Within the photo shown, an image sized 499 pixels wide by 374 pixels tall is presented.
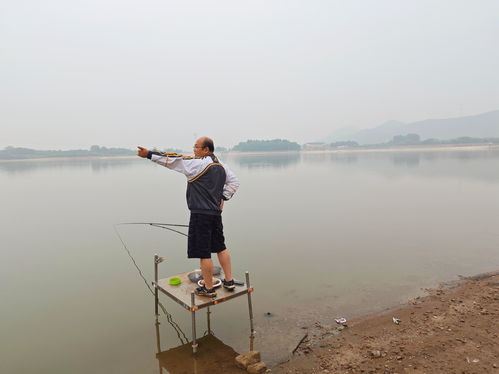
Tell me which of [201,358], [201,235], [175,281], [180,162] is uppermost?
[180,162]

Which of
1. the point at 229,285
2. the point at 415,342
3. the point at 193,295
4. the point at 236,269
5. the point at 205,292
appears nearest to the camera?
the point at 193,295

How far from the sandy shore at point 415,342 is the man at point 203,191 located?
186 centimetres

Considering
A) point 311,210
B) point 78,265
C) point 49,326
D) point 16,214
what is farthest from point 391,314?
point 16,214

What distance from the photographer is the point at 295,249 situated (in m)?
11.3

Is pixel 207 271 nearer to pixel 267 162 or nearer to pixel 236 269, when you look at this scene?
pixel 236 269

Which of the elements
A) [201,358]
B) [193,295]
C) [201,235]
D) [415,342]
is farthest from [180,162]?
[415,342]

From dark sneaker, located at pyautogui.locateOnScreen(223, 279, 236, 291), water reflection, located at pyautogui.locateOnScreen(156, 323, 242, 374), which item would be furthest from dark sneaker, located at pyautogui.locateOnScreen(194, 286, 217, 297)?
water reflection, located at pyautogui.locateOnScreen(156, 323, 242, 374)

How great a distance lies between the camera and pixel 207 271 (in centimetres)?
549

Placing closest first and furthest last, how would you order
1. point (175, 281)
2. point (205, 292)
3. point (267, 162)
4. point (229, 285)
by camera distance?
1. point (205, 292)
2. point (229, 285)
3. point (175, 281)
4. point (267, 162)

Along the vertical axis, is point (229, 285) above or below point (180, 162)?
below

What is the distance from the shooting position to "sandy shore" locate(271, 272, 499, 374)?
185 inches

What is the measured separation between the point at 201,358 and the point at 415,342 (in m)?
3.16

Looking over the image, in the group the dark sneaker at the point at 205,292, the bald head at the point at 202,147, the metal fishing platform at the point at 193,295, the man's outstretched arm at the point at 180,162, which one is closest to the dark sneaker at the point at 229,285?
the metal fishing platform at the point at 193,295

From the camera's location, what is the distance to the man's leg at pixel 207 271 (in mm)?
5430
